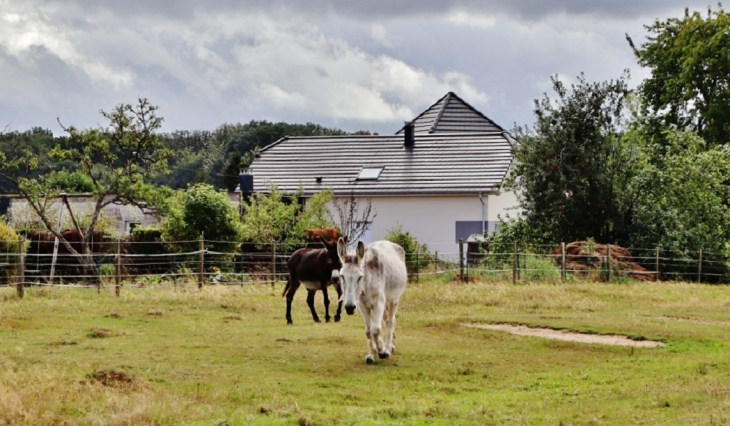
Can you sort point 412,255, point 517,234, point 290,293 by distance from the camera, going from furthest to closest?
1. point 517,234
2. point 412,255
3. point 290,293

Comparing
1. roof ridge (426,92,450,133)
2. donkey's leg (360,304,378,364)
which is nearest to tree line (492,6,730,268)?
roof ridge (426,92,450,133)

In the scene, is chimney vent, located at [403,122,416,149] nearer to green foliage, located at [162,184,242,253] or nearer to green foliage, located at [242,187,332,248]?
green foliage, located at [242,187,332,248]

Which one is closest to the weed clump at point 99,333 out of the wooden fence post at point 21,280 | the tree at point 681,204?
the wooden fence post at point 21,280

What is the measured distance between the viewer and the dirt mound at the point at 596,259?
30047 mm

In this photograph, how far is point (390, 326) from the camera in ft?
46.3

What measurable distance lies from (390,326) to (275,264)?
1372cm

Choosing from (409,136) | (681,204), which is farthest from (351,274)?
(409,136)

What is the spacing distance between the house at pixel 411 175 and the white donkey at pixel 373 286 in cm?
2239

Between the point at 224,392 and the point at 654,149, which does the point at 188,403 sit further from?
the point at 654,149

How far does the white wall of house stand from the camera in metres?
39.9

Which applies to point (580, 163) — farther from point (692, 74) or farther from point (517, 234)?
point (692, 74)

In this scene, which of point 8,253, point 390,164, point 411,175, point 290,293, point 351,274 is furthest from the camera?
point 390,164

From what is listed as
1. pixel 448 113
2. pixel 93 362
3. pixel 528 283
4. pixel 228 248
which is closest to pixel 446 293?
pixel 528 283

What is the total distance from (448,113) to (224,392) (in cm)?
4238
